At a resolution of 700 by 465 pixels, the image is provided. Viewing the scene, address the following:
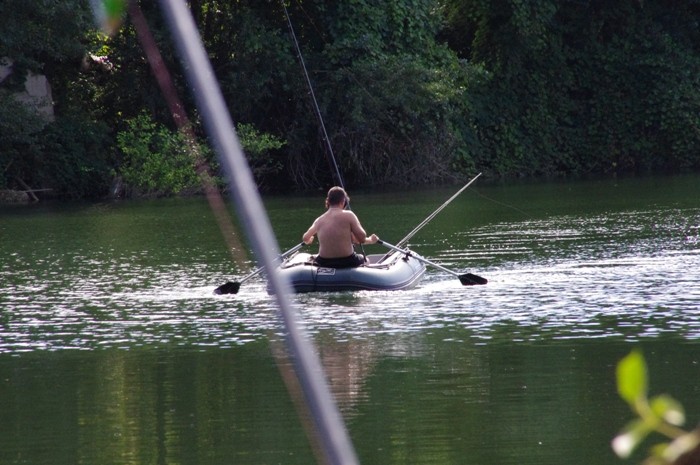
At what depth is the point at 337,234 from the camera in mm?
Result: 12977

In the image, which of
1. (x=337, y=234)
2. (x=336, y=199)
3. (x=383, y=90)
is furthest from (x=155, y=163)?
(x=337, y=234)

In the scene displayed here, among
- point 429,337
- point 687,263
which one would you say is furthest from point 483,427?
point 687,263

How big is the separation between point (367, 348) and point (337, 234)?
319 cm

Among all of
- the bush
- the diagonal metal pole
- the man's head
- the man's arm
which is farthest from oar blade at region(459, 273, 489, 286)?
the bush

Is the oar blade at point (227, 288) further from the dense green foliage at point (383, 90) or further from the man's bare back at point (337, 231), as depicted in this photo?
the dense green foliage at point (383, 90)

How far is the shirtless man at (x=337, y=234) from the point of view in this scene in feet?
42.3

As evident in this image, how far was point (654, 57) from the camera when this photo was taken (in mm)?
37938

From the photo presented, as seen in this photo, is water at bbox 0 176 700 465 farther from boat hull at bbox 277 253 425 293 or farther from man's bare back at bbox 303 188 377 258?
man's bare back at bbox 303 188 377 258

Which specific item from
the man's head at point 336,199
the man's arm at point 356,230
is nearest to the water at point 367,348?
the man's arm at point 356,230

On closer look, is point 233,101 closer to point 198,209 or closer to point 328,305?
point 198,209

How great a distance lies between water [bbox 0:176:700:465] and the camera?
6840 millimetres

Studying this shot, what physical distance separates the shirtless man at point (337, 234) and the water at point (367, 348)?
1.45ft

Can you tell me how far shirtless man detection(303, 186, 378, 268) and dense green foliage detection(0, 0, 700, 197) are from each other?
15458mm

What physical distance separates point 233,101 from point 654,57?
13165 millimetres
